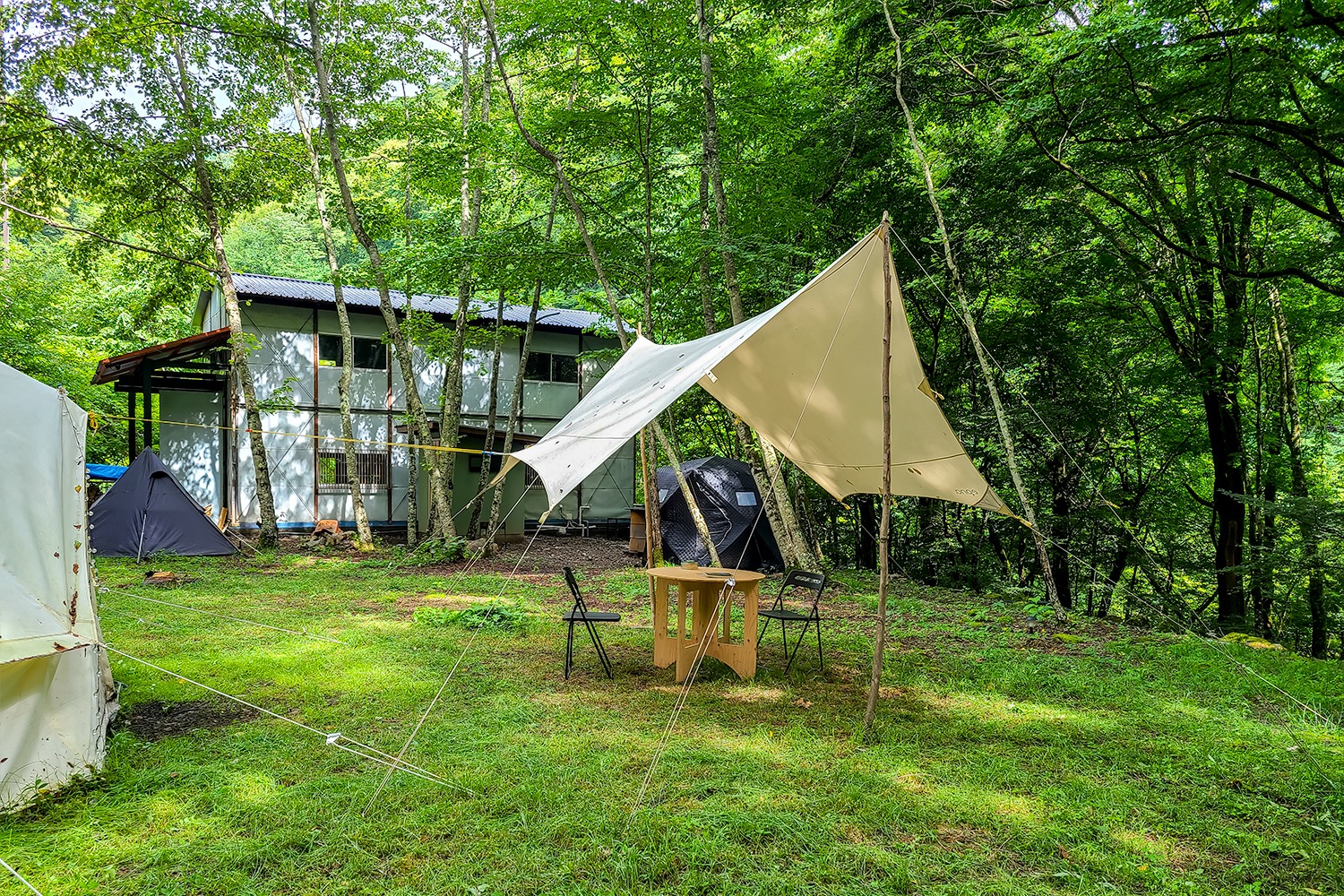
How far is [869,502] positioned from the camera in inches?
481

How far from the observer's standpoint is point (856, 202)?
10.1 m

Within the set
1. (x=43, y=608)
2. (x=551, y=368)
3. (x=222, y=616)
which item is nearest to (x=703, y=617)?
(x=43, y=608)

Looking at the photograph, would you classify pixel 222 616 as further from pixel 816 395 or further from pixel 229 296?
pixel 229 296

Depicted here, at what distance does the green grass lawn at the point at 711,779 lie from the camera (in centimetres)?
261

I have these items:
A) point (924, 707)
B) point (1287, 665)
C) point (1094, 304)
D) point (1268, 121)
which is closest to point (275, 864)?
point (924, 707)

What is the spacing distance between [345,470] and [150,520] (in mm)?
3995

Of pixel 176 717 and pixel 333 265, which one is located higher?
pixel 333 265

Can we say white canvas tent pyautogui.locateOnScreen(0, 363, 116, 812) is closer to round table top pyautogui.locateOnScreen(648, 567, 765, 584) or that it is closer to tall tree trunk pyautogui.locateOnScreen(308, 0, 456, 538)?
round table top pyautogui.locateOnScreen(648, 567, 765, 584)

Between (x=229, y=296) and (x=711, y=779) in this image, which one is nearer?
(x=711, y=779)

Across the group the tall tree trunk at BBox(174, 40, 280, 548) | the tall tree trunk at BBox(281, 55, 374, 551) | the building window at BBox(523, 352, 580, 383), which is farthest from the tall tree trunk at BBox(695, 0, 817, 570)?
the building window at BBox(523, 352, 580, 383)

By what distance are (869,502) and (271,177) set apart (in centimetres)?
1026

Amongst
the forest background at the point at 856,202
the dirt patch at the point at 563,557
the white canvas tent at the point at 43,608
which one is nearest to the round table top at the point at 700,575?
the white canvas tent at the point at 43,608

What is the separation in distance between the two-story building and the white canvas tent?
9.35m

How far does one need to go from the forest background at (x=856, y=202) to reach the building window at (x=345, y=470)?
3623mm
